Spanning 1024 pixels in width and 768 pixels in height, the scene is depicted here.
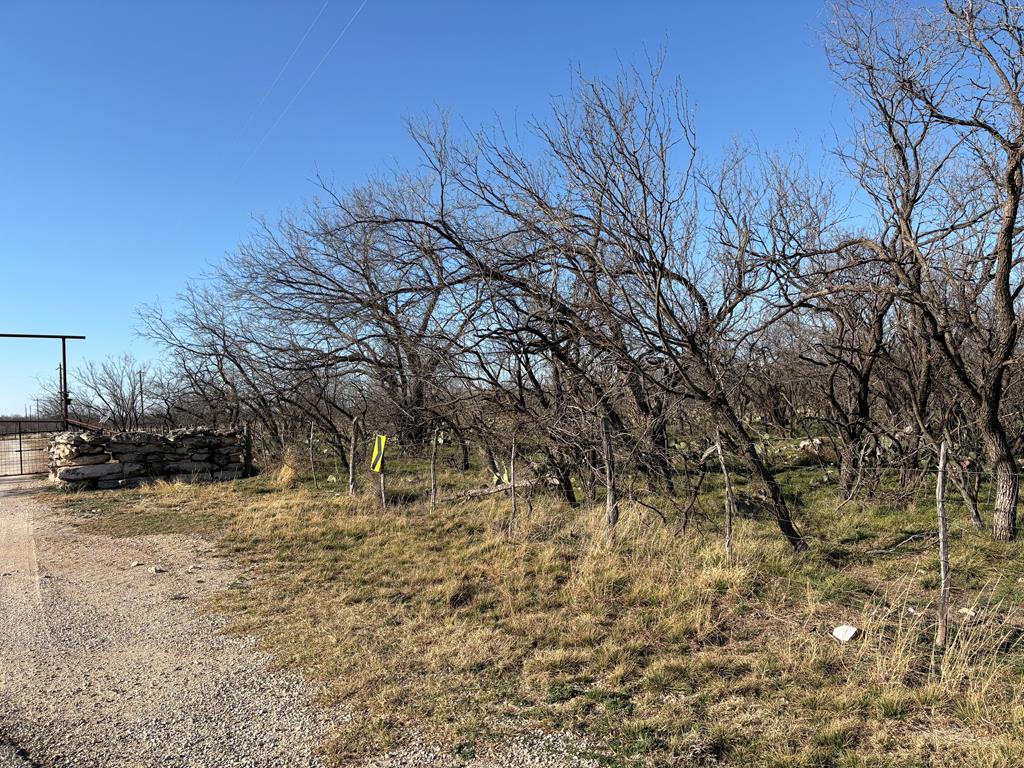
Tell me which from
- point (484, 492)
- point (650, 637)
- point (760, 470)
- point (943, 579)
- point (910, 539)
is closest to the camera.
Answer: point (943, 579)

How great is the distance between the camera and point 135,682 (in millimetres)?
4082

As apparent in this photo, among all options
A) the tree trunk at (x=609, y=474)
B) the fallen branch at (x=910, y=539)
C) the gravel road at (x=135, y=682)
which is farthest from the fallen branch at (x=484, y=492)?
the fallen branch at (x=910, y=539)

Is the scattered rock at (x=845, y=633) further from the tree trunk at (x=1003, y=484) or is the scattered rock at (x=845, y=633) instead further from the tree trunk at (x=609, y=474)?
the tree trunk at (x=1003, y=484)

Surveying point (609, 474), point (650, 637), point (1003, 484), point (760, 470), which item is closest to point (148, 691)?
point (650, 637)

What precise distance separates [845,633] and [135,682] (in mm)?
4564

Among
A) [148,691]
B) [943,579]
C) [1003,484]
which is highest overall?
[1003,484]

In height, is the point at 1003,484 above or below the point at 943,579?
above

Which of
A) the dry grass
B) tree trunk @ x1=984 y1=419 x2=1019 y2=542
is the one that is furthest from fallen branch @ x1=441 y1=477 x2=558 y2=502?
tree trunk @ x1=984 y1=419 x2=1019 y2=542

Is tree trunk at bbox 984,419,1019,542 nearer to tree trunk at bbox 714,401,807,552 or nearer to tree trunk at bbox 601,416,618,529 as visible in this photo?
tree trunk at bbox 714,401,807,552

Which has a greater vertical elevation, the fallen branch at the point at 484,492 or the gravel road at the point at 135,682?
the fallen branch at the point at 484,492

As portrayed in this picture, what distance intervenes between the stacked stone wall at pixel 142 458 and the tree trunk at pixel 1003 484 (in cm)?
1400

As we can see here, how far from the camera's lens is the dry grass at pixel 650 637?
3268mm

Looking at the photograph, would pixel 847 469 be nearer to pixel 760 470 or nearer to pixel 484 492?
pixel 760 470

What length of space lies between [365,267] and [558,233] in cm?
517
